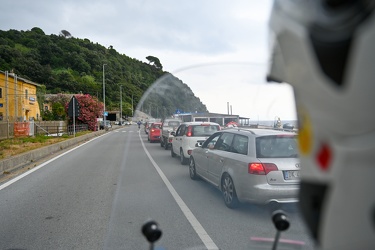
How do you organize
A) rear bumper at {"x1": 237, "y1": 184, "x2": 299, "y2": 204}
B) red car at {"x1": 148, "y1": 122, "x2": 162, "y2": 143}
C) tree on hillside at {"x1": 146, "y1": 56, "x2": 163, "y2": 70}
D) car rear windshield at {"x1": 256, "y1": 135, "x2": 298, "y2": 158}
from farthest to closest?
red car at {"x1": 148, "y1": 122, "x2": 162, "y2": 143}
tree on hillside at {"x1": 146, "y1": 56, "x2": 163, "y2": 70}
car rear windshield at {"x1": 256, "y1": 135, "x2": 298, "y2": 158}
rear bumper at {"x1": 237, "y1": 184, "x2": 299, "y2": 204}

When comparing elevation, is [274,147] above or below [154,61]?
below

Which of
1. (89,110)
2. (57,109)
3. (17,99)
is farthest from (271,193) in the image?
(57,109)

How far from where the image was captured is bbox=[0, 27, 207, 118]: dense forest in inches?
323

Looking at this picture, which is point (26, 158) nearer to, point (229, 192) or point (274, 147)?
point (229, 192)

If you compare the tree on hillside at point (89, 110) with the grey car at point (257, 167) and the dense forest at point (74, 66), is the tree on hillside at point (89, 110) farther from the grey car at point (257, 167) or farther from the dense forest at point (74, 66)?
the grey car at point (257, 167)

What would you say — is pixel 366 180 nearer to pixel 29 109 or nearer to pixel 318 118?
pixel 318 118

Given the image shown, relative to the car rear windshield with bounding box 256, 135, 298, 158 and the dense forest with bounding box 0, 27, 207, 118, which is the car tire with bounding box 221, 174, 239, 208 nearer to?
the car rear windshield with bounding box 256, 135, 298, 158

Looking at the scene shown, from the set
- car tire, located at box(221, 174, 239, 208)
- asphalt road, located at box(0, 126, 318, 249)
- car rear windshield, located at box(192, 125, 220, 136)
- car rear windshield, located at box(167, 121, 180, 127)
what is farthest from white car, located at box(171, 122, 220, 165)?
car rear windshield, located at box(167, 121, 180, 127)

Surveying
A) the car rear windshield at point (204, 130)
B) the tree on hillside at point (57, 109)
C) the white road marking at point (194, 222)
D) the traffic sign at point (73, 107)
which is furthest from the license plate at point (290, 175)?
the tree on hillside at point (57, 109)

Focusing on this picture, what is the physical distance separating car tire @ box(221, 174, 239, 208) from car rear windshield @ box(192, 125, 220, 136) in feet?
18.9

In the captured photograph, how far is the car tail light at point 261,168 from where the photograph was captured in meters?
5.32

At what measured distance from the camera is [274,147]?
5684mm

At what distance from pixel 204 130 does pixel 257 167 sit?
22.5 ft

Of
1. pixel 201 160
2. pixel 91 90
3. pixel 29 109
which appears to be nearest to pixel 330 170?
pixel 201 160
